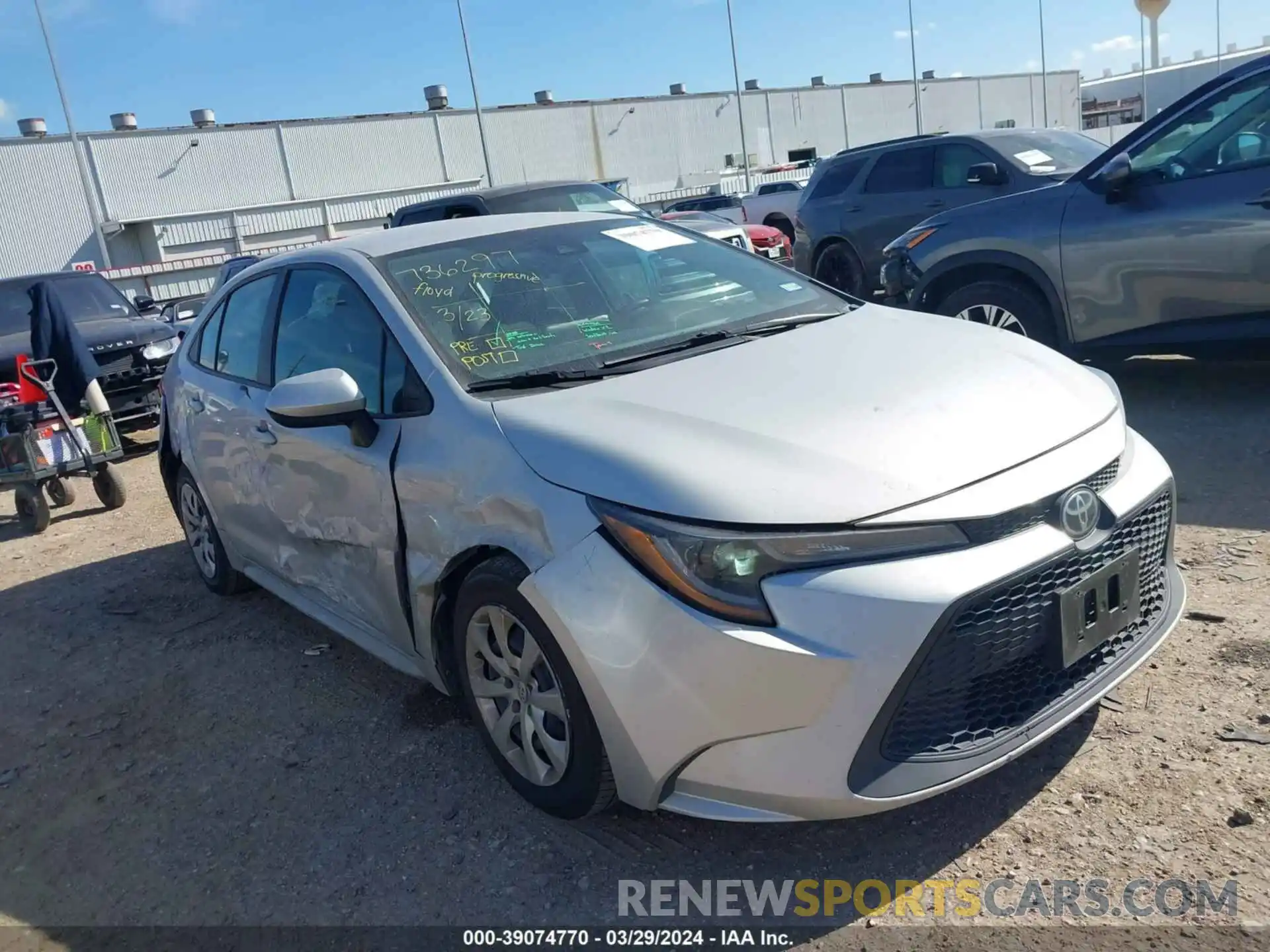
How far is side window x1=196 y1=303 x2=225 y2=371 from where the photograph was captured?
4762 millimetres

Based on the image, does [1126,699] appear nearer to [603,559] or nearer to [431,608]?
[603,559]

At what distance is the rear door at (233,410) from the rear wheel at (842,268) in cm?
736

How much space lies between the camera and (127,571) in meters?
6.09

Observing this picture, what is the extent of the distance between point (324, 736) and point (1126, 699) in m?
2.64

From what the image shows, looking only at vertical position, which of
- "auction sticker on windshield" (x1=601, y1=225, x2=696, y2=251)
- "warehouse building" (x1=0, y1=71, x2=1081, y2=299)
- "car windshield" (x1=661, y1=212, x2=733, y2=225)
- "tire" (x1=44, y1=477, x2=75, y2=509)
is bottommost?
"tire" (x1=44, y1=477, x2=75, y2=509)

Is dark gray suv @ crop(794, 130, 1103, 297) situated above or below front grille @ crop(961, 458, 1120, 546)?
above

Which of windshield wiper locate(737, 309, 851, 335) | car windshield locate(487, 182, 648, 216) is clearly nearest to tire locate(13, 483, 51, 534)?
car windshield locate(487, 182, 648, 216)

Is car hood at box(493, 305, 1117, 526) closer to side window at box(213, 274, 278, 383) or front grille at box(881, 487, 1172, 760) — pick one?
front grille at box(881, 487, 1172, 760)

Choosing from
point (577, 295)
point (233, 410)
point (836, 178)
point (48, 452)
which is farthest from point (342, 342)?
point (836, 178)

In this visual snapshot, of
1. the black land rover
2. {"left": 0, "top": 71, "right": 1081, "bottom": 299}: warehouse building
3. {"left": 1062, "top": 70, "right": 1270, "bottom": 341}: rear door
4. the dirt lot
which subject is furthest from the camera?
{"left": 0, "top": 71, "right": 1081, "bottom": 299}: warehouse building

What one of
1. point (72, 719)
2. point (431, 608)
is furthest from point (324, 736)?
point (72, 719)

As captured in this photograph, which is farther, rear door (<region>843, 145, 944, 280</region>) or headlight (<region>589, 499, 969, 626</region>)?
rear door (<region>843, 145, 944, 280</region>)

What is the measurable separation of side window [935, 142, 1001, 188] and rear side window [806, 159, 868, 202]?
3.29 ft

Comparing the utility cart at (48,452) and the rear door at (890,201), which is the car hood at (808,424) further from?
the rear door at (890,201)
